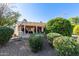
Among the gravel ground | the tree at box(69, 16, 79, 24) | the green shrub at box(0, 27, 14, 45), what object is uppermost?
the tree at box(69, 16, 79, 24)

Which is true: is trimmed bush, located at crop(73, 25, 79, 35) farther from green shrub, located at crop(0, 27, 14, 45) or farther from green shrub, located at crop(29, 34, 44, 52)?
green shrub, located at crop(0, 27, 14, 45)

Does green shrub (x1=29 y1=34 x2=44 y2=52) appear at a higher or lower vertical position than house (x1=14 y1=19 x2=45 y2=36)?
lower

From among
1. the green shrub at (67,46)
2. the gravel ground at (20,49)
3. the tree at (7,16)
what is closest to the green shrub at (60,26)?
the green shrub at (67,46)

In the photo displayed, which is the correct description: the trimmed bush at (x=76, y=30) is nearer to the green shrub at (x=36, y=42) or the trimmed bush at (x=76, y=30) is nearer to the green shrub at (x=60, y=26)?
the green shrub at (x=60, y=26)

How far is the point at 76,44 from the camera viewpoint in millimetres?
4805

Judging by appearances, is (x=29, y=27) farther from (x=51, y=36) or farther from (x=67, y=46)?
(x=67, y=46)

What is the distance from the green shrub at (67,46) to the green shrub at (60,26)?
7.4 inches

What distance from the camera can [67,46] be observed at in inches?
187

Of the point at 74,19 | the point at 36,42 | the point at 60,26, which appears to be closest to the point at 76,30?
the point at 74,19

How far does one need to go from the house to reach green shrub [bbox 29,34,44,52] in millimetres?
100

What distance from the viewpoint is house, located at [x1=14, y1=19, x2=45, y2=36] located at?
490 centimetres

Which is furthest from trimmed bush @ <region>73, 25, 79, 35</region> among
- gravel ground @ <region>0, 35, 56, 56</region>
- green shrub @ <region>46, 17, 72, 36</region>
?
gravel ground @ <region>0, 35, 56, 56</region>

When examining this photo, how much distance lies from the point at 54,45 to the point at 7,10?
3.38 ft

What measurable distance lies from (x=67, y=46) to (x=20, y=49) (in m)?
0.83
